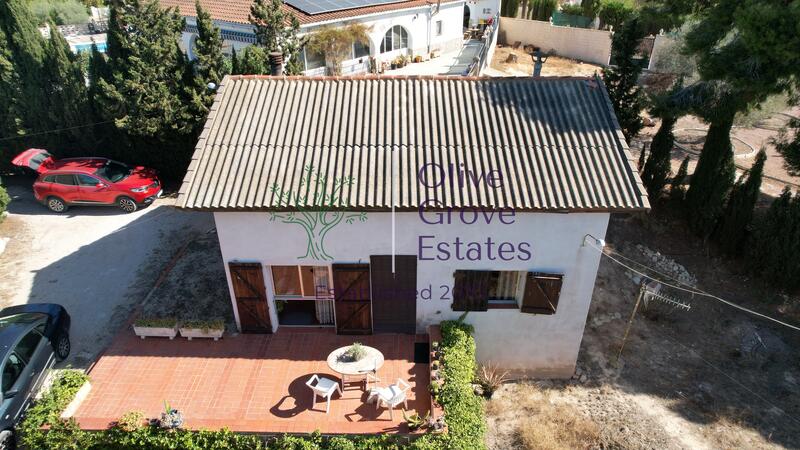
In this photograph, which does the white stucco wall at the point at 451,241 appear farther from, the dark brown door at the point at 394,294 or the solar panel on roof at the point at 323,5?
the solar panel on roof at the point at 323,5

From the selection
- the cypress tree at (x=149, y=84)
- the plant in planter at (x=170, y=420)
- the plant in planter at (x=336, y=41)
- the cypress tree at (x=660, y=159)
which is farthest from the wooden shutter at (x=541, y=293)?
the plant in planter at (x=336, y=41)

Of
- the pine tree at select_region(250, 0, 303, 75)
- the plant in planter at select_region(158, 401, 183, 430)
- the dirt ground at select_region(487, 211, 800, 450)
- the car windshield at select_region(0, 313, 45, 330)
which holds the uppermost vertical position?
the pine tree at select_region(250, 0, 303, 75)

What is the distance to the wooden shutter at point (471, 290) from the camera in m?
10.7

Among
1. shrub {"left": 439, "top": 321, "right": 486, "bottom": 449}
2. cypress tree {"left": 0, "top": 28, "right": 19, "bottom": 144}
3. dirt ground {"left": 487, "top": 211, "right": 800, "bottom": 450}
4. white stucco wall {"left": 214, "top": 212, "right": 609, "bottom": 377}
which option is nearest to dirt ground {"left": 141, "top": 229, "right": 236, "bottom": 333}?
white stucco wall {"left": 214, "top": 212, "right": 609, "bottom": 377}

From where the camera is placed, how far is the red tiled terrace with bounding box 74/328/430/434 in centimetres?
941

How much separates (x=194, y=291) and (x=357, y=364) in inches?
249

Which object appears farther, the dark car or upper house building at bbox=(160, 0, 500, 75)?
upper house building at bbox=(160, 0, 500, 75)

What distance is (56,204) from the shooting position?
18.3m

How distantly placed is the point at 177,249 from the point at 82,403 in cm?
686

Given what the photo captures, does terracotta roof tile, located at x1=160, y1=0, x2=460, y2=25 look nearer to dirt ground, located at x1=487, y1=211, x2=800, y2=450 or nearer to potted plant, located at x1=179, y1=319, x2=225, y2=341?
potted plant, located at x1=179, y1=319, x2=225, y2=341

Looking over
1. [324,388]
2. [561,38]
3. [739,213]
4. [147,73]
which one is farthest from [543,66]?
[324,388]

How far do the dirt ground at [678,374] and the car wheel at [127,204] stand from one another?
48.7ft

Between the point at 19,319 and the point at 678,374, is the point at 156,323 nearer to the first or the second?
the point at 19,319

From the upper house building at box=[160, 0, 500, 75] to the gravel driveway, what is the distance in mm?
9096
